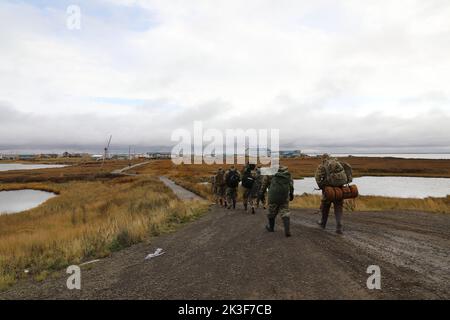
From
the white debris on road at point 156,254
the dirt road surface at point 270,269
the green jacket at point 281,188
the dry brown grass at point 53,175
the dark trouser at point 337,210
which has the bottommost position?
the dry brown grass at point 53,175

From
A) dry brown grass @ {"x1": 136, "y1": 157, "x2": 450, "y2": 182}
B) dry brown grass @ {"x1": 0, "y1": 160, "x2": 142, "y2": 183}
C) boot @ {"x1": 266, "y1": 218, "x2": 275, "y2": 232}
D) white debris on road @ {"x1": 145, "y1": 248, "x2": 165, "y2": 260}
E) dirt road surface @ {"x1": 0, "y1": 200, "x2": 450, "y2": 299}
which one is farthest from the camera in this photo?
dry brown grass @ {"x1": 136, "y1": 157, "x2": 450, "y2": 182}

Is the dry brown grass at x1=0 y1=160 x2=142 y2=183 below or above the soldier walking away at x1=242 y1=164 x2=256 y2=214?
below

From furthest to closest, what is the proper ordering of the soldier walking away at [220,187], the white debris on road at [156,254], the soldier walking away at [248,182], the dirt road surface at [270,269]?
the soldier walking away at [220,187] < the soldier walking away at [248,182] < the white debris on road at [156,254] < the dirt road surface at [270,269]

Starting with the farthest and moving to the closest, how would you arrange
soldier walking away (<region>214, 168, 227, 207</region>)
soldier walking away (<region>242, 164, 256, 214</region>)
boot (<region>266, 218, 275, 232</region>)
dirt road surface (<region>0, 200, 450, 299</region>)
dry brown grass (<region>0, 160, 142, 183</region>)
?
dry brown grass (<region>0, 160, 142, 183</region>), soldier walking away (<region>214, 168, 227, 207</region>), soldier walking away (<region>242, 164, 256, 214</region>), boot (<region>266, 218, 275, 232</region>), dirt road surface (<region>0, 200, 450, 299</region>)

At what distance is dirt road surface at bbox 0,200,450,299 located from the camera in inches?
210

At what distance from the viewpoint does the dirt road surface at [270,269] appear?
534cm

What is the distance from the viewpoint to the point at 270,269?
6.32 m

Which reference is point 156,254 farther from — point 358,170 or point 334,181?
point 358,170

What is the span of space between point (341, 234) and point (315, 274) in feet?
12.7

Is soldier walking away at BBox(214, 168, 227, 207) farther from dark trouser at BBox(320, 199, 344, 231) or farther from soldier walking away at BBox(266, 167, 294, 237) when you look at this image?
soldier walking away at BBox(266, 167, 294, 237)

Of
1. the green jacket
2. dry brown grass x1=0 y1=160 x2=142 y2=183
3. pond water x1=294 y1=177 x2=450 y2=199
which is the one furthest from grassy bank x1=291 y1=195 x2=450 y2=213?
dry brown grass x1=0 y1=160 x2=142 y2=183

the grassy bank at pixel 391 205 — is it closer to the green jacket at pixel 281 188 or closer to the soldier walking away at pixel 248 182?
the soldier walking away at pixel 248 182

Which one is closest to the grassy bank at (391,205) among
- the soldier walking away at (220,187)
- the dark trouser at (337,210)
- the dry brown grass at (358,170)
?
the soldier walking away at (220,187)
